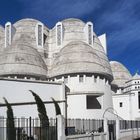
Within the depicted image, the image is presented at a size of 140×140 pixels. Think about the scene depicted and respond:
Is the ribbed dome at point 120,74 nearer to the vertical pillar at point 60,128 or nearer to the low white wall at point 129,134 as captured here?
the low white wall at point 129,134

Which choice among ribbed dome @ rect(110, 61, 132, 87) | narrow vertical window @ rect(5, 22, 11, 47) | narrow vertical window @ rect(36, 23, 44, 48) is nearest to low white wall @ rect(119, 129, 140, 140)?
narrow vertical window @ rect(36, 23, 44, 48)

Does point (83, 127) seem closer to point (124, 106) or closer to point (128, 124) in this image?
point (128, 124)

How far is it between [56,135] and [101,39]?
1388 inches

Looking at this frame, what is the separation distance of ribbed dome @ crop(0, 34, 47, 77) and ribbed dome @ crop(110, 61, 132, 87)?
18.2 metres

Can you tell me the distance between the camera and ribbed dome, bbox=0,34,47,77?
125 ft

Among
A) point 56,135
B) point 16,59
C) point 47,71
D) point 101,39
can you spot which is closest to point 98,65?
point 47,71

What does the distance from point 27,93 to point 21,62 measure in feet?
26.6

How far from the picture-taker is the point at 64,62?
39.8m

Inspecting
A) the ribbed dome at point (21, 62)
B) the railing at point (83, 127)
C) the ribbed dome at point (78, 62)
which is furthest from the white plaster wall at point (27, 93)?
the railing at point (83, 127)

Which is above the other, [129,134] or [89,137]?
[89,137]

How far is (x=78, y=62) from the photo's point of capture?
39000 millimetres

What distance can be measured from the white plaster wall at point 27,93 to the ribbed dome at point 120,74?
21.7 metres

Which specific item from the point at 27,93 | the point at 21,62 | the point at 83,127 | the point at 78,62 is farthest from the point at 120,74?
the point at 83,127

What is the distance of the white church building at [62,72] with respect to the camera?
32594mm
